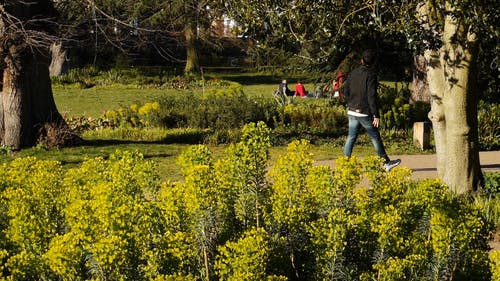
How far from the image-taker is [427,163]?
12961 mm

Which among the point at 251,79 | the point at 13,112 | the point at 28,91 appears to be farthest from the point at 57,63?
the point at 13,112

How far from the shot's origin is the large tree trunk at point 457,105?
358 inches

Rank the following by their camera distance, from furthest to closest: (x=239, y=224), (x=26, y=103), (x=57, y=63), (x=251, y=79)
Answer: (x=251, y=79)
(x=57, y=63)
(x=26, y=103)
(x=239, y=224)

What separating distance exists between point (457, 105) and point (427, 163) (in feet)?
12.7

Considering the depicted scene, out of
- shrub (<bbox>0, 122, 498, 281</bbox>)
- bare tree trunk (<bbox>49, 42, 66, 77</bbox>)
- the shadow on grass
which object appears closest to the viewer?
shrub (<bbox>0, 122, 498, 281</bbox>)

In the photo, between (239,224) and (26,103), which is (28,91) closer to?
(26,103)

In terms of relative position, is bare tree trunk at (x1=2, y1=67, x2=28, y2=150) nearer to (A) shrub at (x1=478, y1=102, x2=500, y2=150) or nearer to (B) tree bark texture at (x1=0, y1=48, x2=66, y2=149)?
(B) tree bark texture at (x1=0, y1=48, x2=66, y2=149)

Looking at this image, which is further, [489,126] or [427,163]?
[489,126]

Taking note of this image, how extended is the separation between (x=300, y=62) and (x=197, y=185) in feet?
44.7

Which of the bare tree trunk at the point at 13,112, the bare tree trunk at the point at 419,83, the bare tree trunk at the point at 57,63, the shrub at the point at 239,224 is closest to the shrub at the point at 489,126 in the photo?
the bare tree trunk at the point at 419,83

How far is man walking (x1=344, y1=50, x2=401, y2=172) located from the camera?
34.9 feet

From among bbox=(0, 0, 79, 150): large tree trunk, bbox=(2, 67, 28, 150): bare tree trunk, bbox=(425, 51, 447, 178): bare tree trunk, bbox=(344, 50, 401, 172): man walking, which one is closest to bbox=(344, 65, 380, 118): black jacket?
bbox=(344, 50, 401, 172): man walking

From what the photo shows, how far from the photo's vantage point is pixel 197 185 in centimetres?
439

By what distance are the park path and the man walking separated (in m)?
0.92
